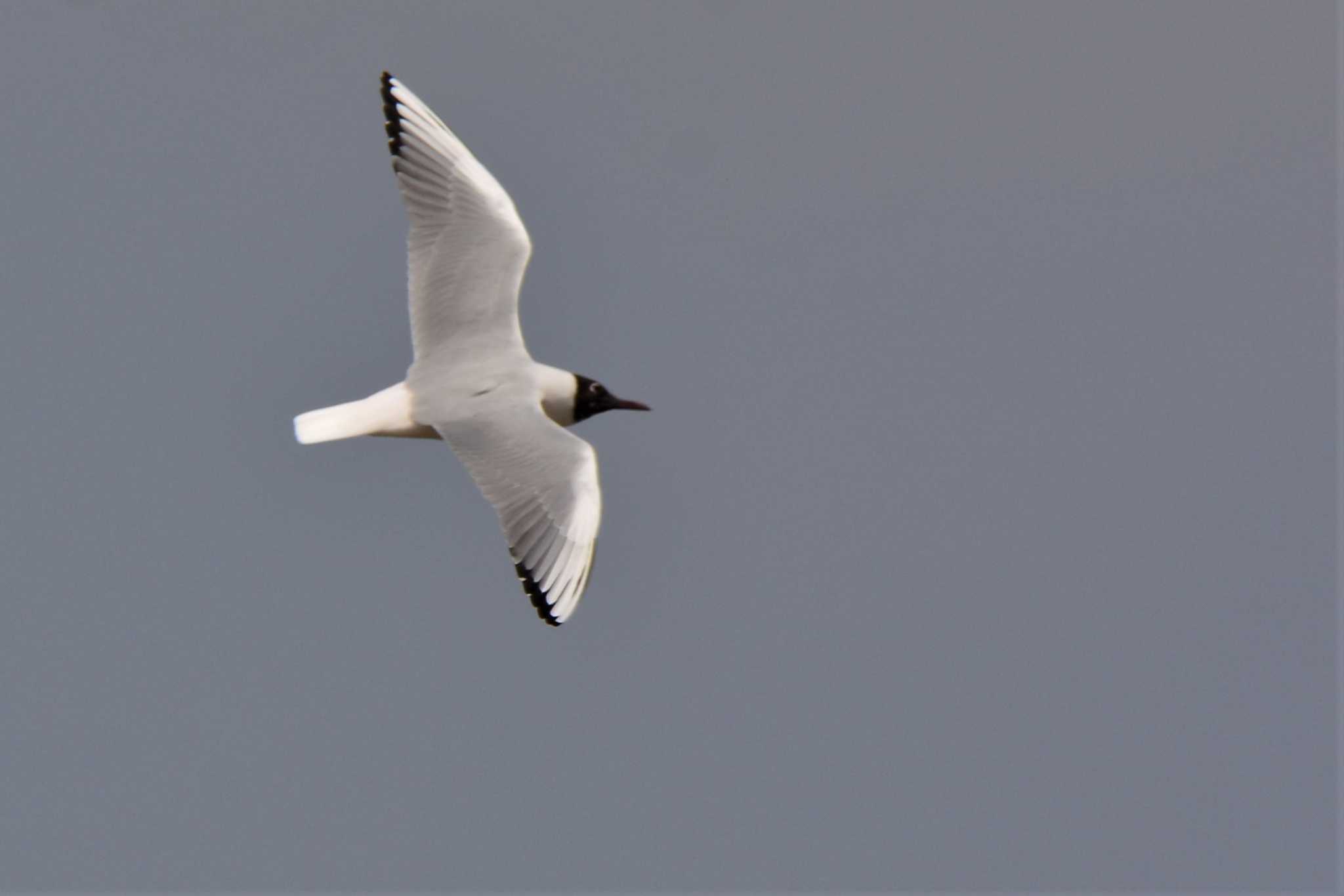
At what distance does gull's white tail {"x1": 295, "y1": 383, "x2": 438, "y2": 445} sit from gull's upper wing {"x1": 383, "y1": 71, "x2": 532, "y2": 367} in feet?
0.94

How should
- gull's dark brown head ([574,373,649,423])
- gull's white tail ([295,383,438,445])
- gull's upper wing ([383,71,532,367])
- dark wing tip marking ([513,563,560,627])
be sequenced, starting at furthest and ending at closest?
gull's dark brown head ([574,373,649,423]), gull's upper wing ([383,71,532,367]), gull's white tail ([295,383,438,445]), dark wing tip marking ([513,563,560,627])

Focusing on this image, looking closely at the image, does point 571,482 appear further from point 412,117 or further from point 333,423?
point 412,117

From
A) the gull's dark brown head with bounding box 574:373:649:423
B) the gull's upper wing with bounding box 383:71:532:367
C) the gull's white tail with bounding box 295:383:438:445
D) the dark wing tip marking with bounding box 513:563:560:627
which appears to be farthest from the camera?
the gull's dark brown head with bounding box 574:373:649:423

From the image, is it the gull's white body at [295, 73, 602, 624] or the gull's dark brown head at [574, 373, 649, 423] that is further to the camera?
the gull's dark brown head at [574, 373, 649, 423]

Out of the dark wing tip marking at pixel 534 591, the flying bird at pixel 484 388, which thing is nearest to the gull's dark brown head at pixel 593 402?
the flying bird at pixel 484 388

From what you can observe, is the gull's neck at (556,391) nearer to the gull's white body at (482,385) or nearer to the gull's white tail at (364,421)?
the gull's white body at (482,385)

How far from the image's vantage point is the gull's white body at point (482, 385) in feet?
27.6

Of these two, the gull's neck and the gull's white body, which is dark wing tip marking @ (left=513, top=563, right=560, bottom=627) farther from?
the gull's neck

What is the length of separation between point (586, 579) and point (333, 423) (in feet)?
4.49

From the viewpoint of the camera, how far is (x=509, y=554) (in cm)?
838

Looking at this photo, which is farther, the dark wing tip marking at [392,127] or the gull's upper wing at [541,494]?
the dark wing tip marking at [392,127]

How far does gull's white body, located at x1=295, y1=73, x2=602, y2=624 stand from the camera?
841cm

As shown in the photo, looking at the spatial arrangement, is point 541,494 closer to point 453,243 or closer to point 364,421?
point 364,421

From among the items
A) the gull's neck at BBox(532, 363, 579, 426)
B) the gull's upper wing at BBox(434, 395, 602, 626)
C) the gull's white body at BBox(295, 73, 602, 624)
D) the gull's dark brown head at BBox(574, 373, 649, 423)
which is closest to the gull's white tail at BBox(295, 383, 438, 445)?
the gull's white body at BBox(295, 73, 602, 624)
